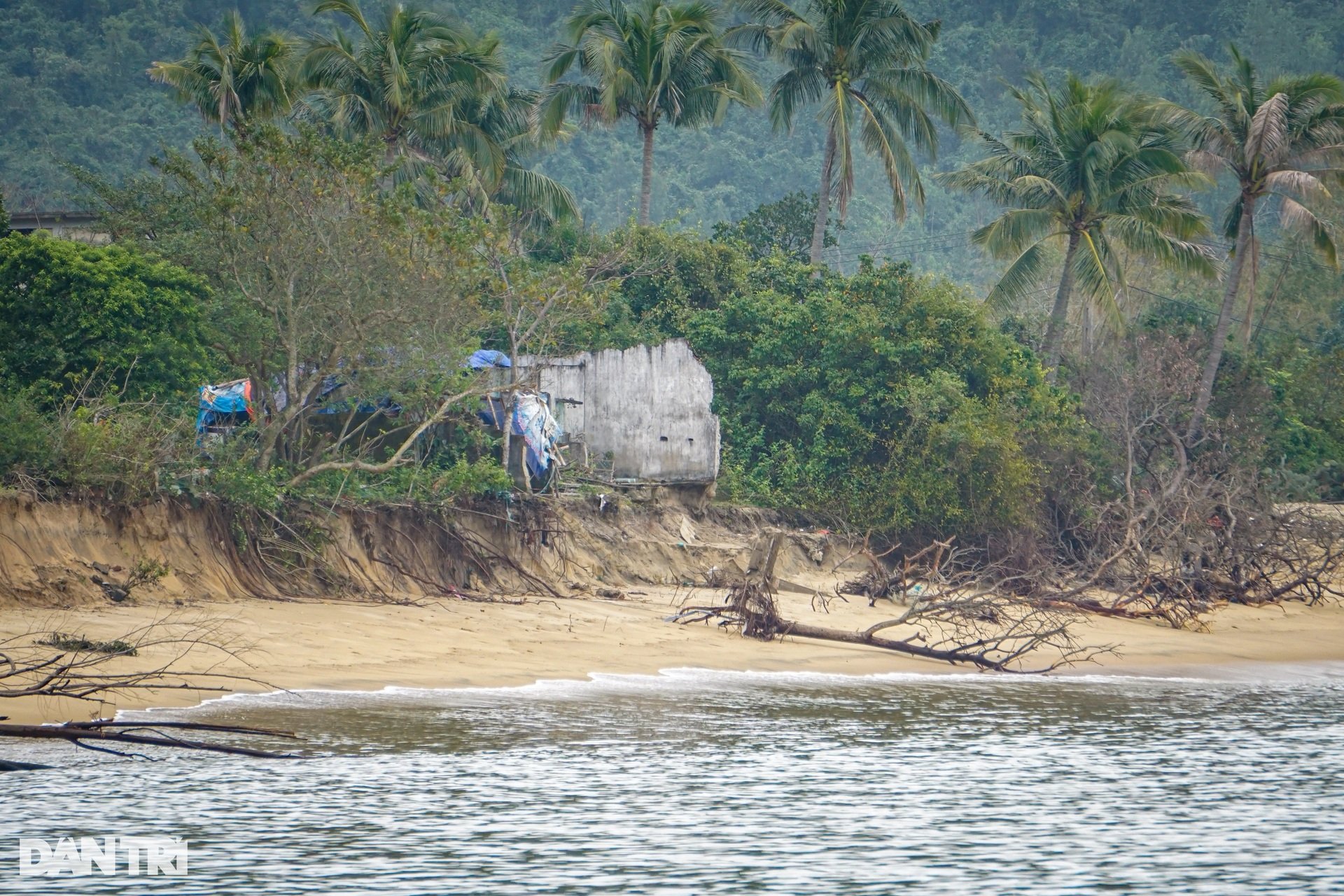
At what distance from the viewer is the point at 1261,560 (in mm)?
25391

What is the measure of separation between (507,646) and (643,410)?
7916 millimetres

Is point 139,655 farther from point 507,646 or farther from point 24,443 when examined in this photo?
point 507,646

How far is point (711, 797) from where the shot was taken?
448 inches

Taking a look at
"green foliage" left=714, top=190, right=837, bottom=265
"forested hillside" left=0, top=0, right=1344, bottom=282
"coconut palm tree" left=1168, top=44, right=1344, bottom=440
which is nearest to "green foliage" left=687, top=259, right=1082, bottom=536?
"coconut palm tree" left=1168, top=44, right=1344, bottom=440

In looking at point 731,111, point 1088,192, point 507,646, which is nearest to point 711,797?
point 507,646

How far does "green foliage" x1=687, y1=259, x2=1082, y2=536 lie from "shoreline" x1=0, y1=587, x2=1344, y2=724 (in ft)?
12.6

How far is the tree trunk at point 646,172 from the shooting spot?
3259 centimetres

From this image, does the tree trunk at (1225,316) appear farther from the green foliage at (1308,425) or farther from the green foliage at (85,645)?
the green foliage at (85,645)

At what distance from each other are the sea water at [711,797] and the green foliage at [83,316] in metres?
7.66

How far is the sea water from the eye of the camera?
9.38 meters

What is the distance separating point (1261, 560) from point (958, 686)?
10.9 m

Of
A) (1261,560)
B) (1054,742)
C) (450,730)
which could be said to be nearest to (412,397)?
(450,730)

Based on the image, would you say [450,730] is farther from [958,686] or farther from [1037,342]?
[1037,342]

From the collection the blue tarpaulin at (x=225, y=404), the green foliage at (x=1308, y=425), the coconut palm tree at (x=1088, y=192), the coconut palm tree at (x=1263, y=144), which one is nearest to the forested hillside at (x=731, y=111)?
the green foliage at (x=1308, y=425)
